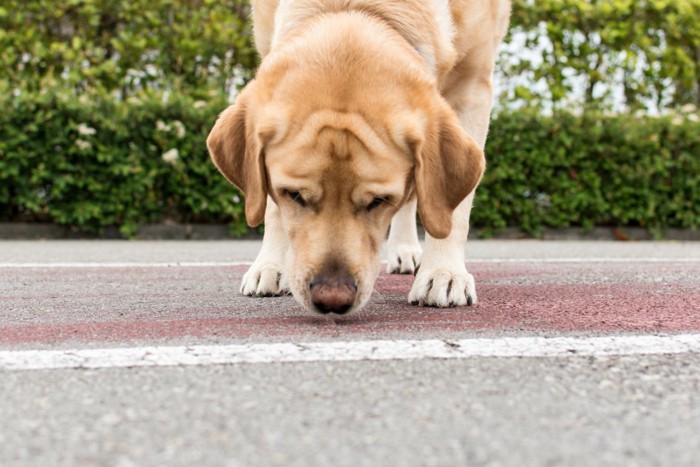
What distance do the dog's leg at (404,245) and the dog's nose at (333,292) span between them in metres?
2.14

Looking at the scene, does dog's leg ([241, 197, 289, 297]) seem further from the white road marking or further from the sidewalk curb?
the sidewalk curb

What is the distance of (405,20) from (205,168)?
6.19 meters

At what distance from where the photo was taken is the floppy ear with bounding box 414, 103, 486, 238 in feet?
10.1

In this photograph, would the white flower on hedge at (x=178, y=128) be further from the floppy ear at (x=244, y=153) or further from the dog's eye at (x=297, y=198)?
the dog's eye at (x=297, y=198)

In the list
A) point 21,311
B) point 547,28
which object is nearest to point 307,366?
point 21,311

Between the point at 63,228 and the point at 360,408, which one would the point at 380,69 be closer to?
the point at 360,408

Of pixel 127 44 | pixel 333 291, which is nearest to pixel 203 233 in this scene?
pixel 127 44

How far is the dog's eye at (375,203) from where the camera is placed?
2908 mm

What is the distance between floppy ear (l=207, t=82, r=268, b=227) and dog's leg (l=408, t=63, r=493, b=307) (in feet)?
2.38

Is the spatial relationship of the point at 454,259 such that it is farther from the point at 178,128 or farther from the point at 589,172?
the point at 589,172

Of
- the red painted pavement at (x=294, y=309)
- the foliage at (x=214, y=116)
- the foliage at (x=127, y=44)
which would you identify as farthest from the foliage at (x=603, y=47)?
the red painted pavement at (x=294, y=309)

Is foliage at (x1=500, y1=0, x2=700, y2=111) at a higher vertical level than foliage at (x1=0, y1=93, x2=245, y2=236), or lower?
higher

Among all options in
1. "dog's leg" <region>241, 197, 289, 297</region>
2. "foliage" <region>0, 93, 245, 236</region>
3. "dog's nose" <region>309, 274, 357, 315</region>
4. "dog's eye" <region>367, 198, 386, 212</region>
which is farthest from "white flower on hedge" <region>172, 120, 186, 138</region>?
"dog's nose" <region>309, 274, 357, 315</region>

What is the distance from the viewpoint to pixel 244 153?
3299 mm
